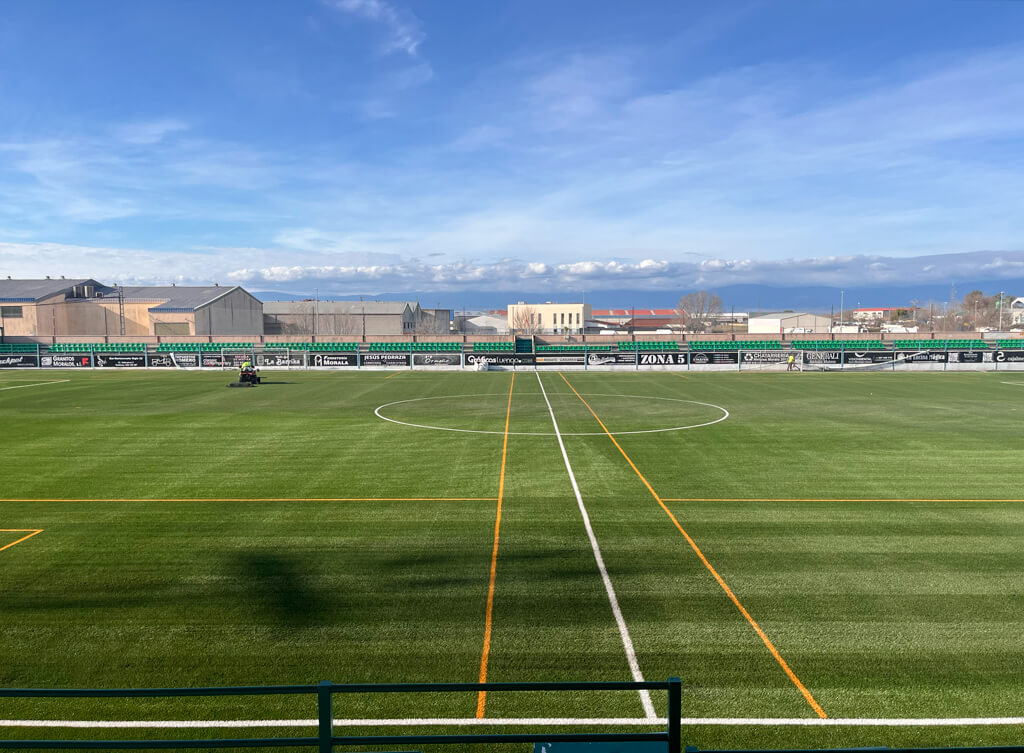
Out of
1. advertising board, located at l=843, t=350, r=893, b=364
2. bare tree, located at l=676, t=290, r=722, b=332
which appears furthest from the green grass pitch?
bare tree, located at l=676, t=290, r=722, b=332

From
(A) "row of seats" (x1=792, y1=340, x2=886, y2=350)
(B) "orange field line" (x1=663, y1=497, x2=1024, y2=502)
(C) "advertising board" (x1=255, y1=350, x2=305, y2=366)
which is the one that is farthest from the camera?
(A) "row of seats" (x1=792, y1=340, x2=886, y2=350)

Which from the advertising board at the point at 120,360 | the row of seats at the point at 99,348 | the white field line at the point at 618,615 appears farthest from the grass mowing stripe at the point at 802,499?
the row of seats at the point at 99,348

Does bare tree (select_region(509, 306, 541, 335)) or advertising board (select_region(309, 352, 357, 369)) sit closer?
advertising board (select_region(309, 352, 357, 369))

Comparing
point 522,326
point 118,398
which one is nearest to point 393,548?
point 118,398

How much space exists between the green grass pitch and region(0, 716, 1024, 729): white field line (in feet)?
0.43

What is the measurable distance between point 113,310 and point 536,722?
4601 inches

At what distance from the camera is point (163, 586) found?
12.0 meters

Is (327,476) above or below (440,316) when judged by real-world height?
below

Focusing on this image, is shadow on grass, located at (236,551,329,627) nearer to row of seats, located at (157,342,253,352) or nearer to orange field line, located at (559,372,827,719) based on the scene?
orange field line, located at (559,372,827,719)

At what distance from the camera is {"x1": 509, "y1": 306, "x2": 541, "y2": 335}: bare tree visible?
6683 inches

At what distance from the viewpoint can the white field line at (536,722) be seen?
7.99 meters

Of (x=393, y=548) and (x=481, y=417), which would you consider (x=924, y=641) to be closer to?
(x=393, y=548)

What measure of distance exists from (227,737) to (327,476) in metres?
12.8

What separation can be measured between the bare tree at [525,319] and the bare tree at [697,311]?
38100mm
